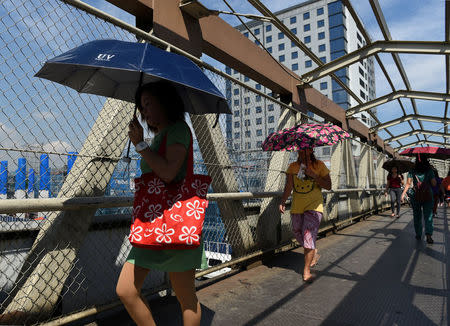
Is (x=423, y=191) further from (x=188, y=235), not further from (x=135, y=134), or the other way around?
(x=135, y=134)

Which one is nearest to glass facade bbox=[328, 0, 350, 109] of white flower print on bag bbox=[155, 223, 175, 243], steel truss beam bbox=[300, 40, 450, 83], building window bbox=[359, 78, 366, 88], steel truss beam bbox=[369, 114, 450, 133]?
building window bbox=[359, 78, 366, 88]

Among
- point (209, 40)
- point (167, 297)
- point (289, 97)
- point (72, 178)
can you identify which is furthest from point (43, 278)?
point (289, 97)

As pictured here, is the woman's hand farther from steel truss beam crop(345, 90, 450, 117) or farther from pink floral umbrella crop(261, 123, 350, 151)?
steel truss beam crop(345, 90, 450, 117)

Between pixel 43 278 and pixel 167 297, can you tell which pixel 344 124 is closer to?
pixel 167 297

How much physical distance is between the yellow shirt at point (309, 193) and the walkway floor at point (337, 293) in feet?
2.86

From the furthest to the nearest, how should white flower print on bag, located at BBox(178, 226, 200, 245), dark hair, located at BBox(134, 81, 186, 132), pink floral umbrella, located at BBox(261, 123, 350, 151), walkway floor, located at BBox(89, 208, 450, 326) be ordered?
pink floral umbrella, located at BBox(261, 123, 350, 151) → walkway floor, located at BBox(89, 208, 450, 326) → dark hair, located at BBox(134, 81, 186, 132) → white flower print on bag, located at BBox(178, 226, 200, 245)

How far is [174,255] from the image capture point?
5.50 feet

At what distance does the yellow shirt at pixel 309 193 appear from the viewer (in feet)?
13.0

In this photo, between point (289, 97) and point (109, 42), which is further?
point (289, 97)

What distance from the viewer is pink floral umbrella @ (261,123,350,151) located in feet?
12.2

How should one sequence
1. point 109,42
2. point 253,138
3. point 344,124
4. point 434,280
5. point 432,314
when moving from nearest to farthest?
point 109,42 → point 432,314 → point 434,280 → point 253,138 → point 344,124

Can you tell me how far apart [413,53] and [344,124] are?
3.50m

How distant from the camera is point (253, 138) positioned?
4820 millimetres

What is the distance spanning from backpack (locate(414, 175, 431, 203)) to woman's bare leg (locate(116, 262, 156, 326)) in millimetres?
5884
